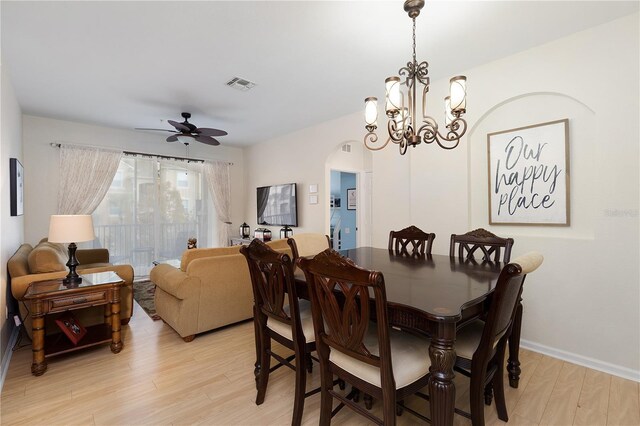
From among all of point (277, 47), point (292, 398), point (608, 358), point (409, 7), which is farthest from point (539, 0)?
point (292, 398)

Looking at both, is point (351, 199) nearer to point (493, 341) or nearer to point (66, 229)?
point (66, 229)

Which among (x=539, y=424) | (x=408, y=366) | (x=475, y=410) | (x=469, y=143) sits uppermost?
(x=469, y=143)

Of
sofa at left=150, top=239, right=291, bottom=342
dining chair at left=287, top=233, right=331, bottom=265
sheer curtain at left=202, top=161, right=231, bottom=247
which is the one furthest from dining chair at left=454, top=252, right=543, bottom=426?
sheer curtain at left=202, top=161, right=231, bottom=247

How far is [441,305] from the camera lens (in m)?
1.33

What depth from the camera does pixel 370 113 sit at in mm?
2133

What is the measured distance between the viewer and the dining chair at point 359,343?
1.27 metres

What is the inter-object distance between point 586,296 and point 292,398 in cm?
245

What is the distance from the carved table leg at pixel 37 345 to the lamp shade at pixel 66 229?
21.8 inches

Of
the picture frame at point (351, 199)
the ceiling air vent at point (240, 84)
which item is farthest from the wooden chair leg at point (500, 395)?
the picture frame at point (351, 199)

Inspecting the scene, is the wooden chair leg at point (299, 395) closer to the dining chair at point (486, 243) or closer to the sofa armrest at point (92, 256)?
the dining chair at point (486, 243)

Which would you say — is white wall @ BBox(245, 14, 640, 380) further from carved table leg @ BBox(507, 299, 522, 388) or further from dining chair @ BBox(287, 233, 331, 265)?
dining chair @ BBox(287, 233, 331, 265)

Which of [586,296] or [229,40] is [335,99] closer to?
[229,40]

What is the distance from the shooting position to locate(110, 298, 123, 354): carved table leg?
2664mm

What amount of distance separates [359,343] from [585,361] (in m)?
2.31
